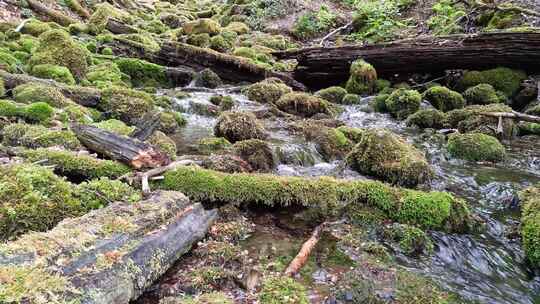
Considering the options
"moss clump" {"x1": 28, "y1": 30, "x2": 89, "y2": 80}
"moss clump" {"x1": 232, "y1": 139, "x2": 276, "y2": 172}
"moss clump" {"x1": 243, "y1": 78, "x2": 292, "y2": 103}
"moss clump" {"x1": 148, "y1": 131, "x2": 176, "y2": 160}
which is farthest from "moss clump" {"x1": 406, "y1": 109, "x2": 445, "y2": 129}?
"moss clump" {"x1": 28, "y1": 30, "x2": 89, "y2": 80}

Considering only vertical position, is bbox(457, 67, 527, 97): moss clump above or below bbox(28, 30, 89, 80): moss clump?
below

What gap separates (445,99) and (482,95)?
1046 millimetres

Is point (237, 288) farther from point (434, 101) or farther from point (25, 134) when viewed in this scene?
point (434, 101)

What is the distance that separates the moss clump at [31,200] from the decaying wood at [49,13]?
16.8 meters

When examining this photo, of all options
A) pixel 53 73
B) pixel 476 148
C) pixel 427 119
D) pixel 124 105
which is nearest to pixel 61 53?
pixel 53 73

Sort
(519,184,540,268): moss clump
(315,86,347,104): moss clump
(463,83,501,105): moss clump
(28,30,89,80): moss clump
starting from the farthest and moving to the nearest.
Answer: (315,86,347,104): moss clump < (463,83,501,105): moss clump < (28,30,89,80): moss clump < (519,184,540,268): moss clump

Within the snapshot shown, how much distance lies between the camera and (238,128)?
8.31 m

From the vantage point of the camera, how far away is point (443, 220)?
504 cm

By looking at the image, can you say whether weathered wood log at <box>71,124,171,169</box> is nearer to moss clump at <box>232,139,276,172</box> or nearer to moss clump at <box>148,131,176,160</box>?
moss clump at <box>148,131,176,160</box>

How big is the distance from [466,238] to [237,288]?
3.07 meters

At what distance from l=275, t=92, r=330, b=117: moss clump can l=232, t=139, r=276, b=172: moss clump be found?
4.94 meters

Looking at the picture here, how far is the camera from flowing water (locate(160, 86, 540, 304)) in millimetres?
4242

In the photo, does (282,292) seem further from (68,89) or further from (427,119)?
(427,119)

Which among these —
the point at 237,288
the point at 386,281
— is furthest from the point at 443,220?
the point at 237,288
